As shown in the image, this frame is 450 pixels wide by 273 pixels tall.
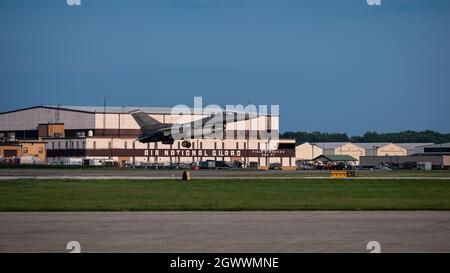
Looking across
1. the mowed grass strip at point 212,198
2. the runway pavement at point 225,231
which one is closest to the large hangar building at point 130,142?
the mowed grass strip at point 212,198

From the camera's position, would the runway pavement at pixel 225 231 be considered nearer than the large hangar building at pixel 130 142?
Yes

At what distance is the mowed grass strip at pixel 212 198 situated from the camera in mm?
42344

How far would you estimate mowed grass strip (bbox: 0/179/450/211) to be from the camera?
42.3 m

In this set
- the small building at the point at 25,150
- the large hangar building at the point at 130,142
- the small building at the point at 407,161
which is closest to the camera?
the small building at the point at 25,150

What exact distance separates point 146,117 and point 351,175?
50.2 metres

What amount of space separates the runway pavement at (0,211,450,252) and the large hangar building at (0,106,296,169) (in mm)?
121766

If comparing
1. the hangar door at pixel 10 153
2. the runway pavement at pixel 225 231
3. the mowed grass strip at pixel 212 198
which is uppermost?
the hangar door at pixel 10 153

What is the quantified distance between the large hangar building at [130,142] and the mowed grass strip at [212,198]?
97.4 metres

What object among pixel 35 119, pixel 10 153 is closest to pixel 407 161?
pixel 35 119

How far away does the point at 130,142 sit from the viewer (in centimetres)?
16200

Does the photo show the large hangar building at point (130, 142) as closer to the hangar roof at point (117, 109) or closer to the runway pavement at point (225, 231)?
the hangar roof at point (117, 109)

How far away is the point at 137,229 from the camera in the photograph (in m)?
30.6
